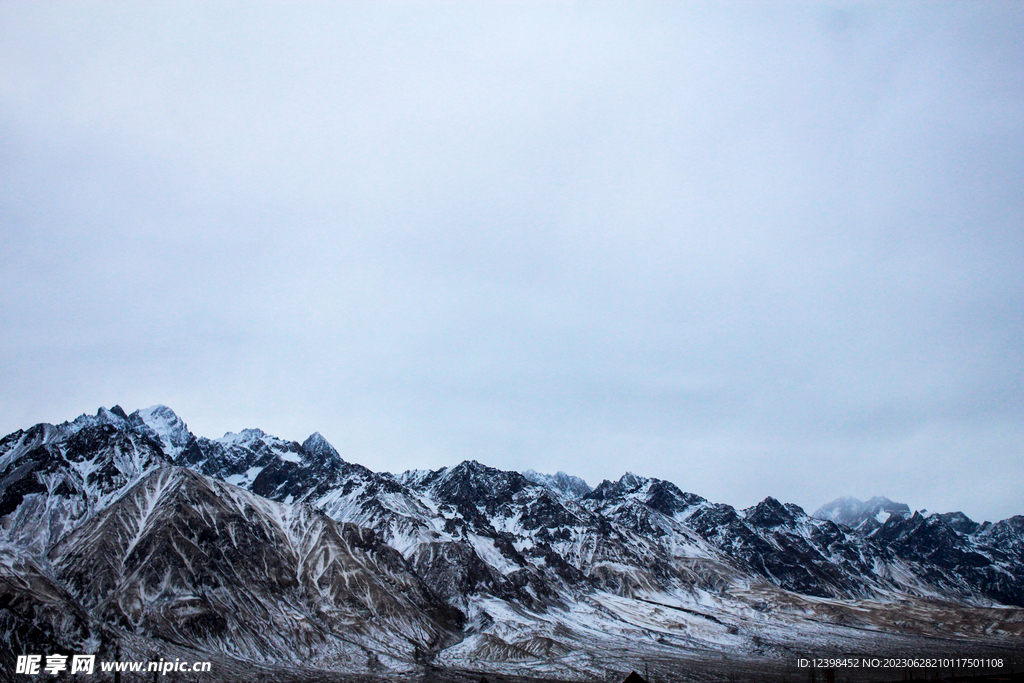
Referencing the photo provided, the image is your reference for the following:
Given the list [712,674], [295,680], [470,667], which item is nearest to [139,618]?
[295,680]

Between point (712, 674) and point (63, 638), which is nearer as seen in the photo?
point (63, 638)

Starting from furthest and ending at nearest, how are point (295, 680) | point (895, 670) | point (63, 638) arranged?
1. point (895, 670)
2. point (295, 680)
3. point (63, 638)

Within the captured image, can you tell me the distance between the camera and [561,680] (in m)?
180

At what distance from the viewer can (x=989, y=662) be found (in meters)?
199

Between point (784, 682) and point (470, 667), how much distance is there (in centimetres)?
7877

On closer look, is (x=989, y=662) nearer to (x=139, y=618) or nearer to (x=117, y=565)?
(x=139, y=618)

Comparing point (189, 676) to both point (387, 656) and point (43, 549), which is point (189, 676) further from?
point (43, 549)

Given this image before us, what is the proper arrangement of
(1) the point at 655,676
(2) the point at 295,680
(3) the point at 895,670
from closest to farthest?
(2) the point at 295,680
(1) the point at 655,676
(3) the point at 895,670

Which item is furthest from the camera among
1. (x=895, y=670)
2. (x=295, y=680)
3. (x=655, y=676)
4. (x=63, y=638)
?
(x=895, y=670)

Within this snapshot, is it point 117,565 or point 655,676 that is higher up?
point 117,565

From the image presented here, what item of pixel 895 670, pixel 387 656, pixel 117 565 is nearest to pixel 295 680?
pixel 387 656

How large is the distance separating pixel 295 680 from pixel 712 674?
101 m

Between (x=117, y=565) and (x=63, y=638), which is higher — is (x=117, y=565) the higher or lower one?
the higher one

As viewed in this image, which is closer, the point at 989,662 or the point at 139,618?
the point at 139,618
